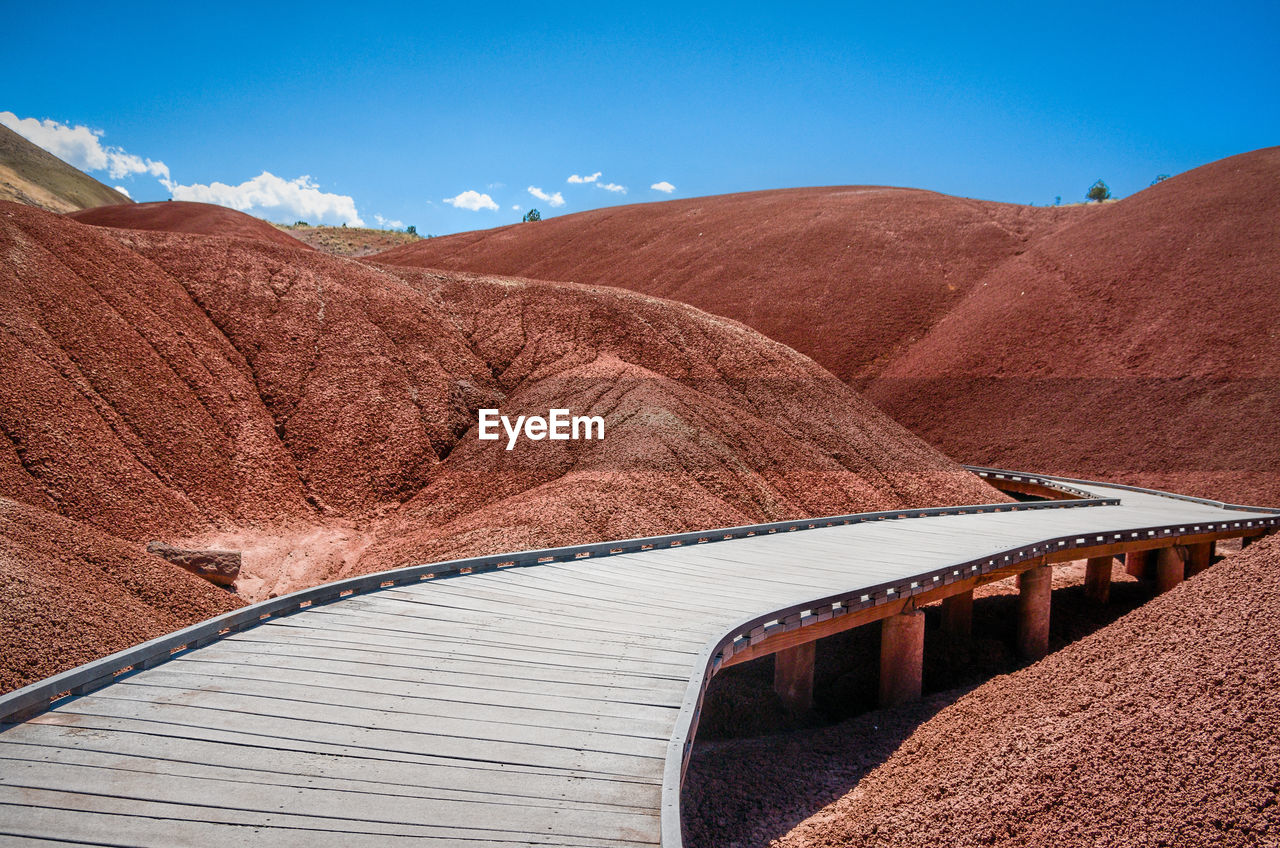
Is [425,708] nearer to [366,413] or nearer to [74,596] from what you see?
[74,596]

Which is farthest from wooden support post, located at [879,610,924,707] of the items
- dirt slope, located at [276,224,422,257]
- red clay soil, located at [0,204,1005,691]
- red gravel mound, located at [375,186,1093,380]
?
dirt slope, located at [276,224,422,257]

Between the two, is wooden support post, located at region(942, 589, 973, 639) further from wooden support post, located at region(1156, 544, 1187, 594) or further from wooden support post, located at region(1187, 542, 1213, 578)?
wooden support post, located at region(1187, 542, 1213, 578)

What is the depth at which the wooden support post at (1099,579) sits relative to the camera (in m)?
13.8

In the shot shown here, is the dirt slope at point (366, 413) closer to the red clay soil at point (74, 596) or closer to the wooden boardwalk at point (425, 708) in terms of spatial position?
the red clay soil at point (74, 596)

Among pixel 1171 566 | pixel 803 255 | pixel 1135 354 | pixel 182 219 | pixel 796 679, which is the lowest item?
pixel 796 679

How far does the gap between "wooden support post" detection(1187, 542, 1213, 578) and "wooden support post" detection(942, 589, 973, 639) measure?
5.57 meters

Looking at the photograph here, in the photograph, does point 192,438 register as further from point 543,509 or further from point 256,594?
point 543,509

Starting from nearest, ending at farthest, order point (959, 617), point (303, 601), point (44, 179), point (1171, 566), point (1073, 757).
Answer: point (1073, 757)
point (303, 601)
point (959, 617)
point (1171, 566)
point (44, 179)

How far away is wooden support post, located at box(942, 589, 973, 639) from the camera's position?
11578 mm

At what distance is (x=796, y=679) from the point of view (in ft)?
30.3

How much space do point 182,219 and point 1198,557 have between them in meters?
61.0

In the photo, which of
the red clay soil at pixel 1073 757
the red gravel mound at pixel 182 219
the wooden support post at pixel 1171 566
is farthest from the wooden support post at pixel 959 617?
the red gravel mound at pixel 182 219

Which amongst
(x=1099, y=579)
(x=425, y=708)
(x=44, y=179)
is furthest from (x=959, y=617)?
(x=44, y=179)

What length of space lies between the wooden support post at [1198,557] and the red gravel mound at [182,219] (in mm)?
51546
